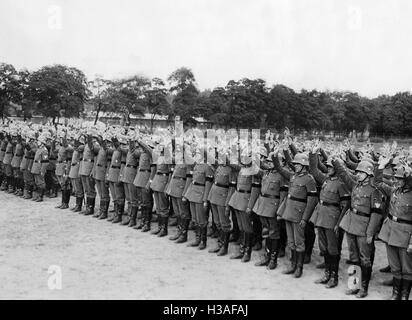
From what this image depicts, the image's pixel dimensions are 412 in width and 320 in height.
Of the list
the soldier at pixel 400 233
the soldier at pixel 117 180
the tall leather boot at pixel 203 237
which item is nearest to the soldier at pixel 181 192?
the tall leather boot at pixel 203 237

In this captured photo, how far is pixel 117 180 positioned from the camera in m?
10.9

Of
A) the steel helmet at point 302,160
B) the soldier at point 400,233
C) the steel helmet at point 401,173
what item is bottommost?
the soldier at point 400,233

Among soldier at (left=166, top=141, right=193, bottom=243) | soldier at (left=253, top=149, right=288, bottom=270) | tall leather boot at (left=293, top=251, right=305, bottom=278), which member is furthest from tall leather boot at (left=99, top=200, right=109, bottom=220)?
tall leather boot at (left=293, top=251, right=305, bottom=278)

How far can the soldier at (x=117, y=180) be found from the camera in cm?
1094

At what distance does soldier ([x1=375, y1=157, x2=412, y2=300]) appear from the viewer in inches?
239

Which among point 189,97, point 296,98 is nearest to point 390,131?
point 296,98

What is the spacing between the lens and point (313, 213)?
7156 mm

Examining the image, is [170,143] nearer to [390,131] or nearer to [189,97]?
[189,97]

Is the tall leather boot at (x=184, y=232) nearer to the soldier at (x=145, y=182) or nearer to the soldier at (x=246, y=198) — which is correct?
the soldier at (x=145, y=182)

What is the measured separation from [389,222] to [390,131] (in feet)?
239

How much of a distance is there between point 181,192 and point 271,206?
7.86 ft

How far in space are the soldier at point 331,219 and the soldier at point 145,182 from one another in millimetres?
4431

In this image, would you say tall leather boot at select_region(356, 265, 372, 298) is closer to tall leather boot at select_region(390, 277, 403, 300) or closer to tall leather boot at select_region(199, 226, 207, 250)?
tall leather boot at select_region(390, 277, 403, 300)

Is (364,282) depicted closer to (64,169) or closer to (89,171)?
(89,171)
